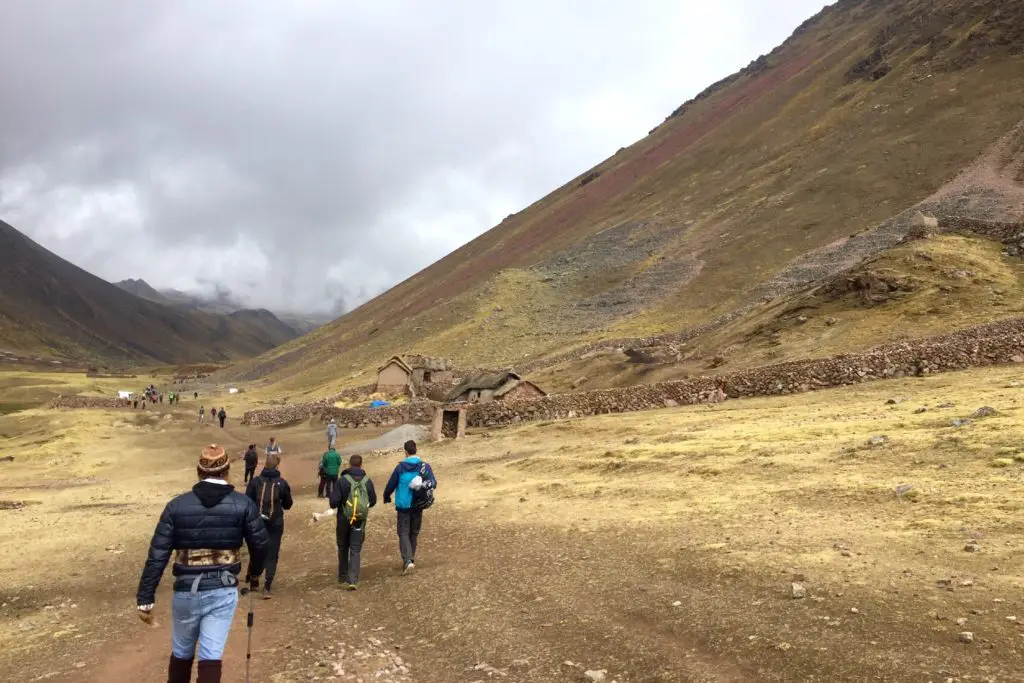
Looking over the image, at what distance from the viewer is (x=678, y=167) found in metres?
109

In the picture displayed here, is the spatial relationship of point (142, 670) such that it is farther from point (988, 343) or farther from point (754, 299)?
point (754, 299)

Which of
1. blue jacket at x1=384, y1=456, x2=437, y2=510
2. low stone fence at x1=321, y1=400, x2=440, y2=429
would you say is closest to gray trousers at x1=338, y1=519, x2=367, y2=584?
blue jacket at x1=384, y1=456, x2=437, y2=510

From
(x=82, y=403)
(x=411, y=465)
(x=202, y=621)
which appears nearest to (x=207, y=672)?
(x=202, y=621)

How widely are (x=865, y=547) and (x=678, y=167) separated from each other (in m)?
108

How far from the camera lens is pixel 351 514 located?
990 cm

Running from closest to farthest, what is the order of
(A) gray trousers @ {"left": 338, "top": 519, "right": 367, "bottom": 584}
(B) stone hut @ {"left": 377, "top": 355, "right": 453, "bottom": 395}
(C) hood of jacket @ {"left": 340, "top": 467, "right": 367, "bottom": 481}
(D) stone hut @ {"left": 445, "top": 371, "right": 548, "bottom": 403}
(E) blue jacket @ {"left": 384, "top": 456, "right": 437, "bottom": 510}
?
(A) gray trousers @ {"left": 338, "top": 519, "right": 367, "bottom": 584}
(C) hood of jacket @ {"left": 340, "top": 467, "right": 367, "bottom": 481}
(E) blue jacket @ {"left": 384, "top": 456, "right": 437, "bottom": 510}
(D) stone hut @ {"left": 445, "top": 371, "right": 548, "bottom": 403}
(B) stone hut @ {"left": 377, "top": 355, "right": 453, "bottom": 395}

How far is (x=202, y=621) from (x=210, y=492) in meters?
1.04

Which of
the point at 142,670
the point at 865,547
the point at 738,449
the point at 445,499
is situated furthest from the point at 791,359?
the point at 142,670

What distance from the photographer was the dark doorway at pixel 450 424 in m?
30.7

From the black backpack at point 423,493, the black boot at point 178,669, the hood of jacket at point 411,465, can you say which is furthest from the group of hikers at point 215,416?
the black boot at point 178,669

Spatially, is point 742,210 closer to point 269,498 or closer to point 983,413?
point 983,413

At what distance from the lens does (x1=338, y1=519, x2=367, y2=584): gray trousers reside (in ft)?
33.0

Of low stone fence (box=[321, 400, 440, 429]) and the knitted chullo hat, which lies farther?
low stone fence (box=[321, 400, 440, 429])

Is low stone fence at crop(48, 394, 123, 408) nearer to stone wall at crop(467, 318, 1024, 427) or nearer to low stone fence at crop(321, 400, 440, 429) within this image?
low stone fence at crop(321, 400, 440, 429)
